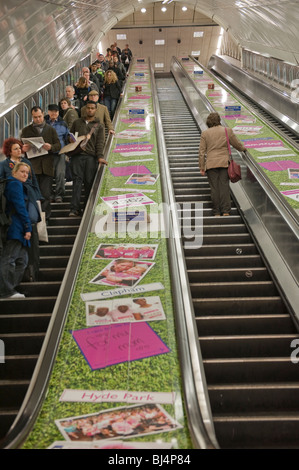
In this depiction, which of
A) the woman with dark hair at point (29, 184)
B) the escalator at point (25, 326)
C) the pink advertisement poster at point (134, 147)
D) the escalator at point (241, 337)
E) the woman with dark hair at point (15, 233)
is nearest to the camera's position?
the escalator at point (241, 337)

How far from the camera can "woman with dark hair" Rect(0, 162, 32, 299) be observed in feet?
17.5

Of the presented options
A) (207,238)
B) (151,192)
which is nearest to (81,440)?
(207,238)

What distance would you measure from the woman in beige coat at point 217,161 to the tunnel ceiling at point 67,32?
4410mm

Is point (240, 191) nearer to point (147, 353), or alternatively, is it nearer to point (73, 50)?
point (147, 353)

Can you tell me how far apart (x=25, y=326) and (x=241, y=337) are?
2.15 m

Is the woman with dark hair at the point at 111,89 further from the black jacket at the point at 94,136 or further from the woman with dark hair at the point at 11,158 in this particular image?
the woman with dark hair at the point at 11,158

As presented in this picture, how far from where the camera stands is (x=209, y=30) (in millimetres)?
42938

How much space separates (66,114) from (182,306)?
522cm

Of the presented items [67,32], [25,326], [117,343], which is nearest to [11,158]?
[25,326]

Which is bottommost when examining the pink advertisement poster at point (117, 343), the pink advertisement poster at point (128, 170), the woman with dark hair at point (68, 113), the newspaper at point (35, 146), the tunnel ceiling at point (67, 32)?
the pink advertisement poster at point (117, 343)

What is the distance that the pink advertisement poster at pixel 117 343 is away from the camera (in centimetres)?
396

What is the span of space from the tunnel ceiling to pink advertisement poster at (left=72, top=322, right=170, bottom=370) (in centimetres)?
692


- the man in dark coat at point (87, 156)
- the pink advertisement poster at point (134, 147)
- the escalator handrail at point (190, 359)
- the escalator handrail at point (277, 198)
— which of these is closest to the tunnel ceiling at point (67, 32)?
the pink advertisement poster at point (134, 147)

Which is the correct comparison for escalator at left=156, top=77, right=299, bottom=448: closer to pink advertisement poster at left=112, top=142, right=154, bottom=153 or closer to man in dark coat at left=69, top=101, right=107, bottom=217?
man in dark coat at left=69, top=101, right=107, bottom=217
